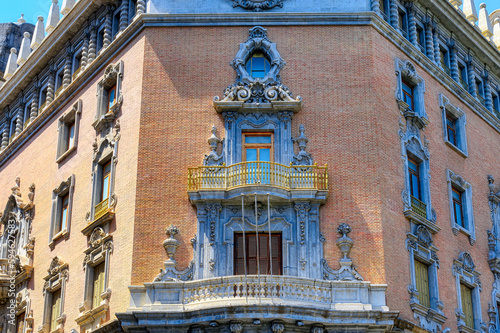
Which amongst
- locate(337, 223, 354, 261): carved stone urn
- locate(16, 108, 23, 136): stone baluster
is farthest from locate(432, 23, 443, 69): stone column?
locate(16, 108, 23, 136): stone baluster

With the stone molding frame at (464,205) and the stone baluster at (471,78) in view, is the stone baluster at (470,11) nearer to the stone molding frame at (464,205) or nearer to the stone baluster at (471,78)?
the stone baluster at (471,78)

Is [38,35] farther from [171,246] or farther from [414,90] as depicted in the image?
[414,90]

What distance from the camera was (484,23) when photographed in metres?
49.2

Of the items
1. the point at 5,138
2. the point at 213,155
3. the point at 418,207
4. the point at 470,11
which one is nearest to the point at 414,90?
the point at 418,207

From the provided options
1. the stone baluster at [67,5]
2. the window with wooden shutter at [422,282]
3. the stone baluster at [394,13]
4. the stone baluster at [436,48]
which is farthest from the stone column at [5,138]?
the window with wooden shutter at [422,282]

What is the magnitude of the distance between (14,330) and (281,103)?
658 inches

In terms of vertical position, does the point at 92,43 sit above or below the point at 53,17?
below

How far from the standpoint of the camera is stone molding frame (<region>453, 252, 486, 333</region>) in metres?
37.5

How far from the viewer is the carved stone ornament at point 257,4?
3859 cm

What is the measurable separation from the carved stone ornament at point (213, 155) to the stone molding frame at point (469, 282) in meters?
10.7

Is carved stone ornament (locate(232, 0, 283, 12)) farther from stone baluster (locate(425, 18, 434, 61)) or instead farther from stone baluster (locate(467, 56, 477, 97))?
stone baluster (locate(467, 56, 477, 97))

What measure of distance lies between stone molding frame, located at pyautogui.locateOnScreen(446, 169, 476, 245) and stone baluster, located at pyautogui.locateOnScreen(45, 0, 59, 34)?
2179 centimetres

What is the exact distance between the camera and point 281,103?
3628 centimetres

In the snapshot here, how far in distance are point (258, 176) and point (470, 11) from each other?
62.9 feet
